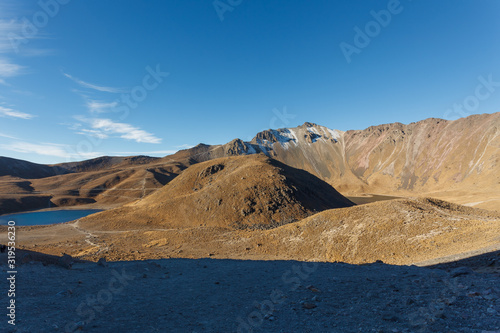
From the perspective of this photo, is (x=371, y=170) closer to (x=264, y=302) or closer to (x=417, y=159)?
(x=417, y=159)

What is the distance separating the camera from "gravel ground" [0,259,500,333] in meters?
6.30

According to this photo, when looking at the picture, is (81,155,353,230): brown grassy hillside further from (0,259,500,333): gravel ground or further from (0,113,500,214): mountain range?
(0,113,500,214): mountain range

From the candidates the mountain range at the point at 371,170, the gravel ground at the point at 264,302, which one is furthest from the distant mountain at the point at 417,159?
the gravel ground at the point at 264,302

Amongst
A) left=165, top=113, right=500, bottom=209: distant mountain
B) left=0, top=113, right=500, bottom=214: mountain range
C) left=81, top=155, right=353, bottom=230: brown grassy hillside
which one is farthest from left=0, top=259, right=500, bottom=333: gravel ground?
left=165, top=113, right=500, bottom=209: distant mountain

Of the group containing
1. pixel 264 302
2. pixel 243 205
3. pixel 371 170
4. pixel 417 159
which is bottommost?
pixel 264 302

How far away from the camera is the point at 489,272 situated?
29.2ft

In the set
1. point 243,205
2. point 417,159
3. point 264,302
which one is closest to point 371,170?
point 417,159

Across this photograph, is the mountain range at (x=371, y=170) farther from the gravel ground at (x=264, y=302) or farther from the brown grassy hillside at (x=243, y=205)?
the gravel ground at (x=264, y=302)

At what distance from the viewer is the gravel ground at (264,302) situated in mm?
6301

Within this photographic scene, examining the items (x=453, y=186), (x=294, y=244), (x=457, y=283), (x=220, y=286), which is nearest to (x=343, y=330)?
(x=457, y=283)

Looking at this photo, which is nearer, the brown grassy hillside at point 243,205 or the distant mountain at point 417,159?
the brown grassy hillside at point 243,205

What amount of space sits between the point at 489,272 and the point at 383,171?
15456cm

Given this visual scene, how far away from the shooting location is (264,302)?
28.6 feet

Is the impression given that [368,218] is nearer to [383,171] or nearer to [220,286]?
[220,286]
